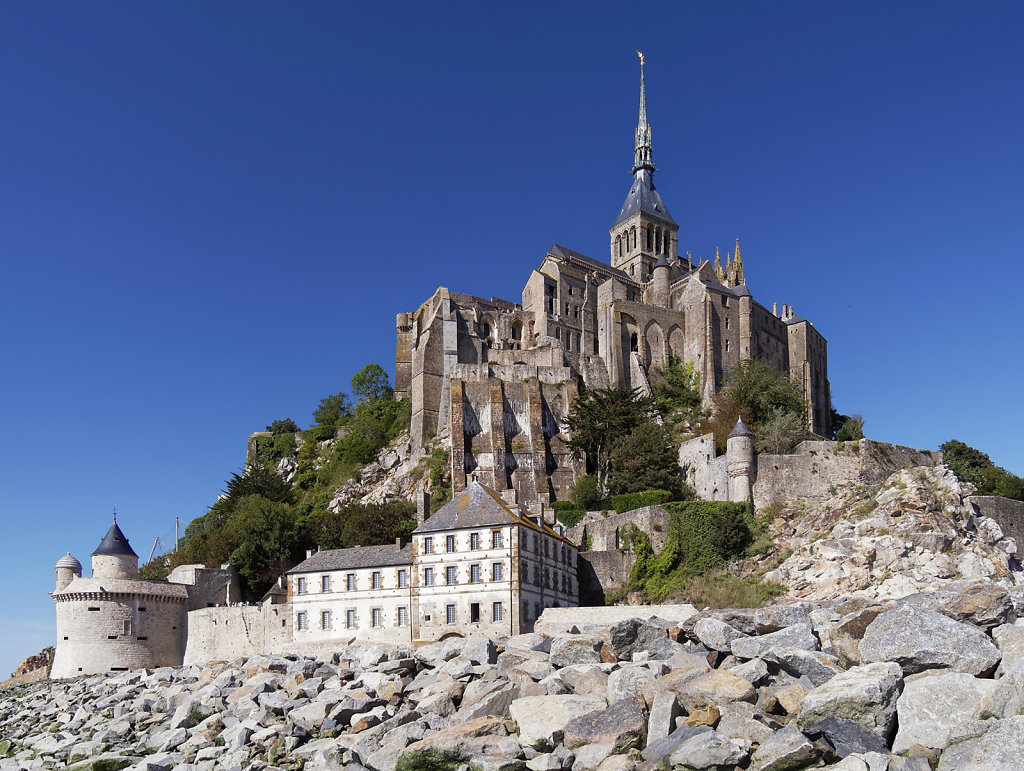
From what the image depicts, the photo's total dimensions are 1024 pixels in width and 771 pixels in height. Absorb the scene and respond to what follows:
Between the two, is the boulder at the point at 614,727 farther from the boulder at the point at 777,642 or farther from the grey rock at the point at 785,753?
the boulder at the point at 777,642

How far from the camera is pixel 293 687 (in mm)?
29516

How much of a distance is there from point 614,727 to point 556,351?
147 ft

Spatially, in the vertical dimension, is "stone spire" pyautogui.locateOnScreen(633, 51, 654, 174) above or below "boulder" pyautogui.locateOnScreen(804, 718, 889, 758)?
above

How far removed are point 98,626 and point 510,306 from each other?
37.1 metres

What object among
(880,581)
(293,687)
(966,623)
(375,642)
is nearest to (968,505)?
(880,581)

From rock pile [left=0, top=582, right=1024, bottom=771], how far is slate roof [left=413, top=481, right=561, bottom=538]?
25.9 feet

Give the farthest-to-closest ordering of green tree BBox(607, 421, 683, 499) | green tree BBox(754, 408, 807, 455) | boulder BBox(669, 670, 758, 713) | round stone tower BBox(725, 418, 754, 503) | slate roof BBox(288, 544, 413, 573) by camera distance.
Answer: green tree BBox(607, 421, 683, 499), green tree BBox(754, 408, 807, 455), round stone tower BBox(725, 418, 754, 503), slate roof BBox(288, 544, 413, 573), boulder BBox(669, 670, 758, 713)

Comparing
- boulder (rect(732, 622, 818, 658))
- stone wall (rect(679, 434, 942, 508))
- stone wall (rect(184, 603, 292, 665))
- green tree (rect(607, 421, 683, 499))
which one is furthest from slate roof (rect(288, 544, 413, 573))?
boulder (rect(732, 622, 818, 658))

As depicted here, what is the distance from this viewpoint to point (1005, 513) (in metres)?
41.6

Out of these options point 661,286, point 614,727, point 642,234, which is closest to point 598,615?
point 614,727

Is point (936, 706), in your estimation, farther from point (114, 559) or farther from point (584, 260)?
point (584, 260)

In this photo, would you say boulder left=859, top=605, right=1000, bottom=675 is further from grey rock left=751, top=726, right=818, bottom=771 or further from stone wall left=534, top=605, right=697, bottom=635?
stone wall left=534, top=605, right=697, bottom=635

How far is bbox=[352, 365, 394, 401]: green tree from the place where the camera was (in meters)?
76.1

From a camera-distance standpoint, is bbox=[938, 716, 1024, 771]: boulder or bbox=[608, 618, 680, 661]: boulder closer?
bbox=[938, 716, 1024, 771]: boulder
